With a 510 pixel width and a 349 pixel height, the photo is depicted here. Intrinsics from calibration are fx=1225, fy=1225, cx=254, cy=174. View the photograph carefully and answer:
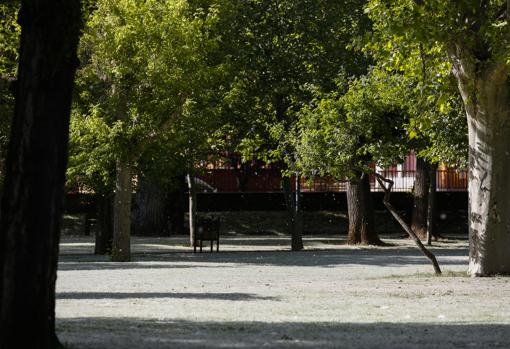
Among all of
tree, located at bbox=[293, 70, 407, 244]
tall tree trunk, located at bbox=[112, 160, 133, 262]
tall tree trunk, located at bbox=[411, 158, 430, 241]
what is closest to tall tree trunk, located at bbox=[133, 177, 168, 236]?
tall tree trunk, located at bbox=[411, 158, 430, 241]

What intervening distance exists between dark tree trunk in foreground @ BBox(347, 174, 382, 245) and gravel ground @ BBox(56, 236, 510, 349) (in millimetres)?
9457

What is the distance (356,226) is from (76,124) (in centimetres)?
1440

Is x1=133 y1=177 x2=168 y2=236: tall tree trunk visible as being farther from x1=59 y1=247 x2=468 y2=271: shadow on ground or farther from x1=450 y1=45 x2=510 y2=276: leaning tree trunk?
x1=450 y1=45 x2=510 y2=276: leaning tree trunk

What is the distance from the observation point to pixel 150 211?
157 feet

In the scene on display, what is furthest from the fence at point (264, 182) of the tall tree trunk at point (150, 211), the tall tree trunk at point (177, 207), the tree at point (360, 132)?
the tree at point (360, 132)

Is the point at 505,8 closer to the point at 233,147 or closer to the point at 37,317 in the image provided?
the point at 37,317

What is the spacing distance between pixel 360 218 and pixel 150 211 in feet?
33.5

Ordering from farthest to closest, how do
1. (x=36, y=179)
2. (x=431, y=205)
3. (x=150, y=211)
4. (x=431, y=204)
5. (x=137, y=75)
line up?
1. (x=150, y=211)
2. (x=431, y=205)
3. (x=431, y=204)
4. (x=137, y=75)
5. (x=36, y=179)

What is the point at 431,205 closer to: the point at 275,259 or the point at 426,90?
the point at 275,259

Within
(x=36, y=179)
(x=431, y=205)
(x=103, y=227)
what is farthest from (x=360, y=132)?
(x=431, y=205)

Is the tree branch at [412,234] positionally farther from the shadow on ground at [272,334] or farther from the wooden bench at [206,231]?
the wooden bench at [206,231]

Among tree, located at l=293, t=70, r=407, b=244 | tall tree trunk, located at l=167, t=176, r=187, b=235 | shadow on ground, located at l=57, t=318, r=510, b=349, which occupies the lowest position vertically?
shadow on ground, located at l=57, t=318, r=510, b=349

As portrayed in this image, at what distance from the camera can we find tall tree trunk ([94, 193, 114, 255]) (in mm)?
34094

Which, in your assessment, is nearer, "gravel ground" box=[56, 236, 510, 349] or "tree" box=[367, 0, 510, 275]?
"gravel ground" box=[56, 236, 510, 349]
